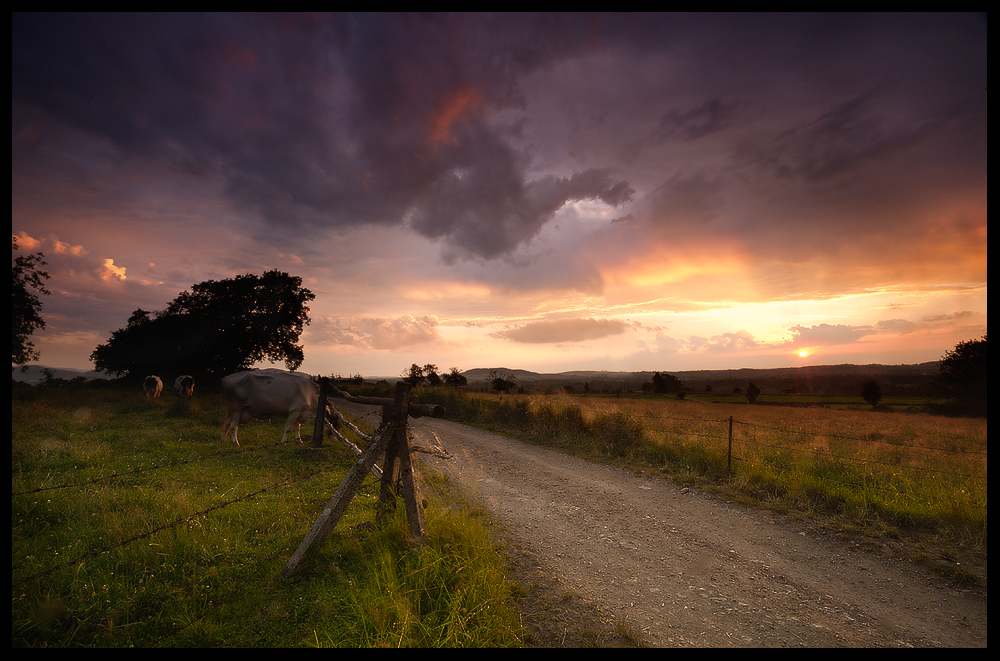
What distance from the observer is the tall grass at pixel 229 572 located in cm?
324

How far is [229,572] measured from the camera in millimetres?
4117

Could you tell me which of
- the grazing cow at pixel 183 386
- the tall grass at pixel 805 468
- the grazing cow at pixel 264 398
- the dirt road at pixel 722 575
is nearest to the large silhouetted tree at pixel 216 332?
the grazing cow at pixel 183 386

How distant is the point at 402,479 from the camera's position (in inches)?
190

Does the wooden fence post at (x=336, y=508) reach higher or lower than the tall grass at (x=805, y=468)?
higher

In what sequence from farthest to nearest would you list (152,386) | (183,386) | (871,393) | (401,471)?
1. (871,393)
2. (183,386)
3. (152,386)
4. (401,471)

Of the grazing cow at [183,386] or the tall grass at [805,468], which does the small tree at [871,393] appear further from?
the grazing cow at [183,386]

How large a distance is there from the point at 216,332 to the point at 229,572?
29.4 metres

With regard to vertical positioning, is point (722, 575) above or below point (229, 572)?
below

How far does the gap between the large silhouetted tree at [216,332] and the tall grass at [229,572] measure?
76.9ft

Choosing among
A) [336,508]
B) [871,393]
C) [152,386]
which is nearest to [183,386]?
[152,386]

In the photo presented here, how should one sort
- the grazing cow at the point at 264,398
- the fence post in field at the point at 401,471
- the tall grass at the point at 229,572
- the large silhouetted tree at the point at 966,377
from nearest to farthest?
the tall grass at the point at 229,572 < the fence post in field at the point at 401,471 < the grazing cow at the point at 264,398 < the large silhouetted tree at the point at 966,377

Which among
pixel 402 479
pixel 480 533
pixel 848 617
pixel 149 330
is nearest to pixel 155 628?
pixel 402 479

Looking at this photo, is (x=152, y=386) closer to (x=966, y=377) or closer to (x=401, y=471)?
(x=401, y=471)

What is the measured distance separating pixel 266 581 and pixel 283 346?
29294mm
